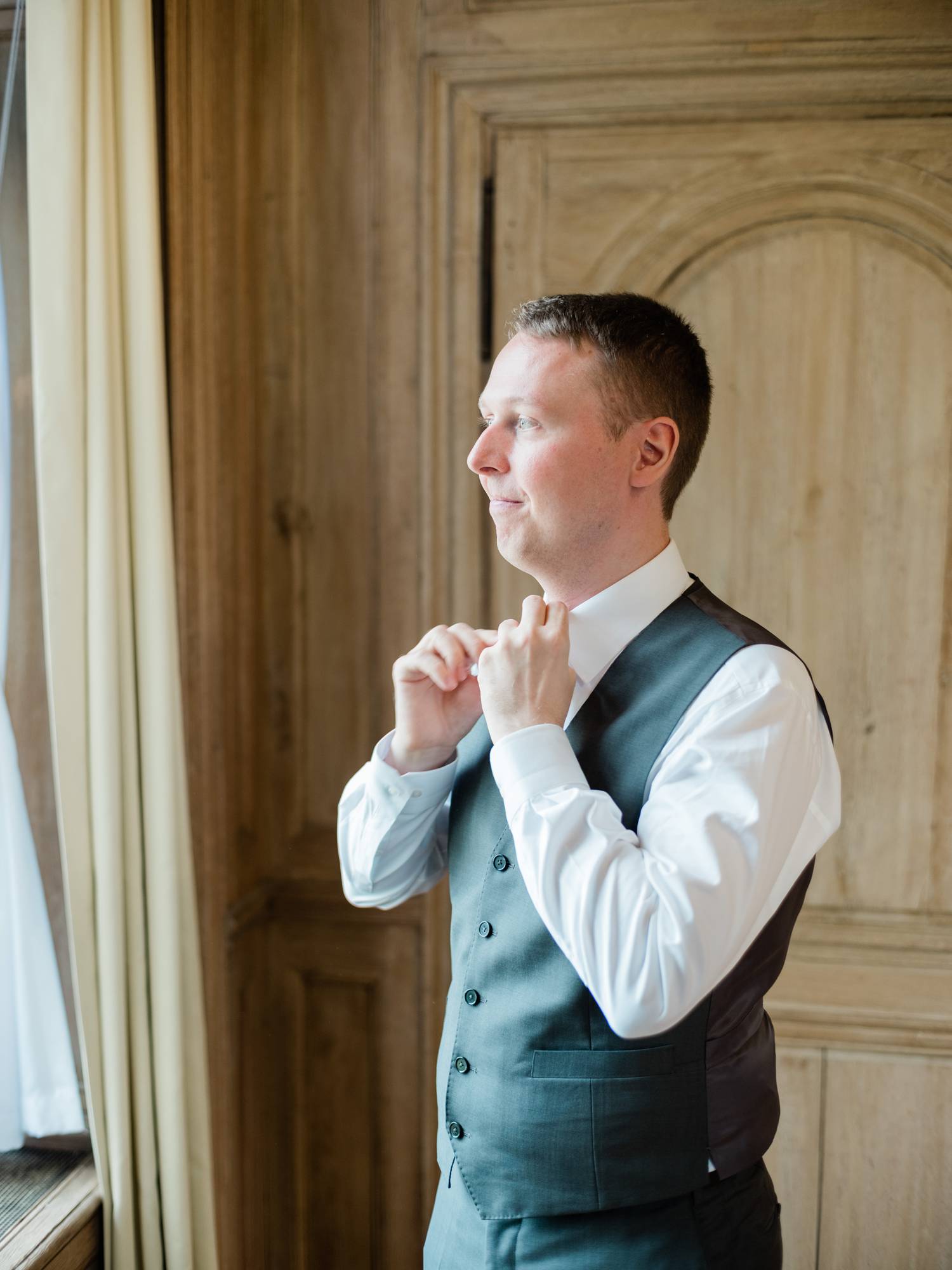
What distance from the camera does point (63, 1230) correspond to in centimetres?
154

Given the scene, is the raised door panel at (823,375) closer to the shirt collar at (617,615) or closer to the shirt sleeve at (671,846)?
the shirt collar at (617,615)

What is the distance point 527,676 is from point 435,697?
10.8 inches

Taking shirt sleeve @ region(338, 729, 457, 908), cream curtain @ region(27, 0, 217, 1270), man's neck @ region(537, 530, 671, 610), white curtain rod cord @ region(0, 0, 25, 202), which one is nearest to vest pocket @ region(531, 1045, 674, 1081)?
shirt sleeve @ region(338, 729, 457, 908)

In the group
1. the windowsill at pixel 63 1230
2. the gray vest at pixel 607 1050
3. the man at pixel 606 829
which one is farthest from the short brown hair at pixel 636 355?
the windowsill at pixel 63 1230

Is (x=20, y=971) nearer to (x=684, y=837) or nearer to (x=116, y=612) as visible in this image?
(x=116, y=612)

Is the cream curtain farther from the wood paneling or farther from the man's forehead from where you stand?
the man's forehead

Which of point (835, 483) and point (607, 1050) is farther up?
point (835, 483)

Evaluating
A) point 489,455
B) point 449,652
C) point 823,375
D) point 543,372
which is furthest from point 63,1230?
point 823,375

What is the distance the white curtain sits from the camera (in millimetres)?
1536

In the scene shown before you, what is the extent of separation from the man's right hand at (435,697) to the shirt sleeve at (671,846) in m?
0.24

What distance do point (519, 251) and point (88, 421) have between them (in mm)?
912

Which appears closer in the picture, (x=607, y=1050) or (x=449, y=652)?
(x=607, y=1050)

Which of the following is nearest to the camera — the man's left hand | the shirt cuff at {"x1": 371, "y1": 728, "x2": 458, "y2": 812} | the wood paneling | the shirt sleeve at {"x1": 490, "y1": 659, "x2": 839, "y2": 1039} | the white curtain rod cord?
the shirt sleeve at {"x1": 490, "y1": 659, "x2": 839, "y2": 1039}

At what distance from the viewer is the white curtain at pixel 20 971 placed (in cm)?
154
